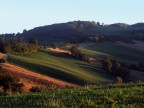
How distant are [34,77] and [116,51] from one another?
69299mm

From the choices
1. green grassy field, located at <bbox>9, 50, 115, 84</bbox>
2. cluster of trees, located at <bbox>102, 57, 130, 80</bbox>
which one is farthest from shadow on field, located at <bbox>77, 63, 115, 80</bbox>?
cluster of trees, located at <bbox>102, 57, 130, 80</bbox>

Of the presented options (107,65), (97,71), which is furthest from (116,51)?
(97,71)

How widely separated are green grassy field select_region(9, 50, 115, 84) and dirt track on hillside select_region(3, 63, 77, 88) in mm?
3327

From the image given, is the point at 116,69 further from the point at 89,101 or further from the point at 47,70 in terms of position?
the point at 89,101

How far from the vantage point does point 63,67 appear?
103438 mm

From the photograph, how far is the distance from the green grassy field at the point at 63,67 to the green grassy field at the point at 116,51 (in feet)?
65.2

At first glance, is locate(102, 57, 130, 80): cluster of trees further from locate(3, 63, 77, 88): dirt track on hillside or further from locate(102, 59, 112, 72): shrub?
locate(3, 63, 77, 88): dirt track on hillside

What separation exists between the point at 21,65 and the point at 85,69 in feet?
57.2

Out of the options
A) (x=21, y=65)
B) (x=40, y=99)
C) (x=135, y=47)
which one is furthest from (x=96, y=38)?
(x=40, y=99)

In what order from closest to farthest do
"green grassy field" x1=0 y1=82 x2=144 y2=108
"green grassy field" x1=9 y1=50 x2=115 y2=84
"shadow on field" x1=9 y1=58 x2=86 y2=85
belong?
"green grassy field" x1=0 y1=82 x2=144 y2=108, "shadow on field" x1=9 y1=58 x2=86 y2=85, "green grassy field" x1=9 y1=50 x2=115 y2=84

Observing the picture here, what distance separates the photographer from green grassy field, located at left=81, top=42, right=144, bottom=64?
140m

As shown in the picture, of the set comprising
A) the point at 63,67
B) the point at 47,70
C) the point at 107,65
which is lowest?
the point at 107,65

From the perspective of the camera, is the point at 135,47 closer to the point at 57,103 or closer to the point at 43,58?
the point at 43,58

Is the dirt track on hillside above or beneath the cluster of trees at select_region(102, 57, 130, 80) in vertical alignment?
above
